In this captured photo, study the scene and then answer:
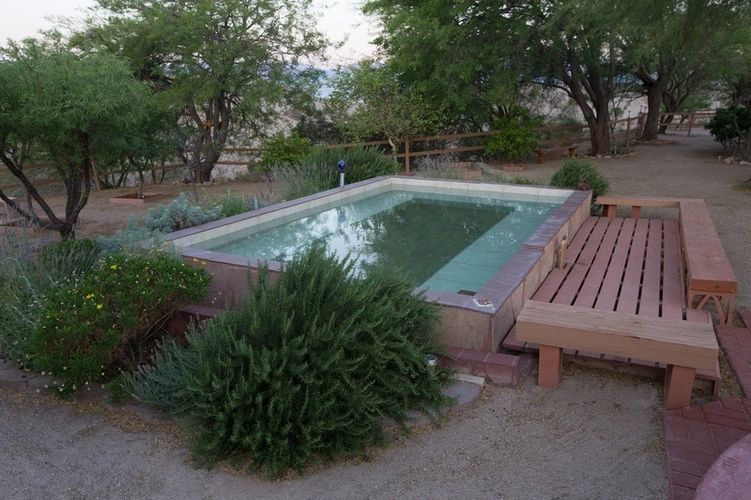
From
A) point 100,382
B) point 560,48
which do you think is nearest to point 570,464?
point 100,382

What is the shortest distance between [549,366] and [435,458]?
1.04m

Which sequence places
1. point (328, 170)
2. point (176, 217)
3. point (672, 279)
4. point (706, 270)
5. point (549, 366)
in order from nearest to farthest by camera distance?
point (549, 366) < point (706, 270) < point (672, 279) < point (176, 217) < point (328, 170)

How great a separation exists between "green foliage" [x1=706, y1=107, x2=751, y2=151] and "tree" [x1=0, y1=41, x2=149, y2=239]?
15.7 meters

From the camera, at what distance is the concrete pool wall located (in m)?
3.82

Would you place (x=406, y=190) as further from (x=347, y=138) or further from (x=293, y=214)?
(x=347, y=138)

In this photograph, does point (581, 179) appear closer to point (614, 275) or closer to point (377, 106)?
A: point (614, 275)

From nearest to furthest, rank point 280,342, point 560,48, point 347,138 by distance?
1. point 280,342
2. point 560,48
3. point 347,138

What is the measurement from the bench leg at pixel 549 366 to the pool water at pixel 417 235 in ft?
4.85

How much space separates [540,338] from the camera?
11.5ft

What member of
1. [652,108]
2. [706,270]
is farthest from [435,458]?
[652,108]

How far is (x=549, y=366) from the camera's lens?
3570 mm

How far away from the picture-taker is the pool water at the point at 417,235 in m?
5.73

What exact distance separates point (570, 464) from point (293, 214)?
5.65 metres

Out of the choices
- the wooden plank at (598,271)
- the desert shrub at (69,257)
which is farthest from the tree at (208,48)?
the wooden plank at (598,271)
